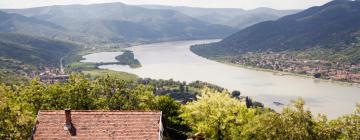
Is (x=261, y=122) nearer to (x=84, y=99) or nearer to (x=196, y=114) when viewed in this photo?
(x=196, y=114)

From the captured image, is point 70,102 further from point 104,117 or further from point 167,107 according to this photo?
point 104,117

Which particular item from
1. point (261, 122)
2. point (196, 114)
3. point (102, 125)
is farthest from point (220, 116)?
point (102, 125)

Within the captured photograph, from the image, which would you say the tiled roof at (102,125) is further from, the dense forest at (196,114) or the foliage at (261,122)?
the foliage at (261,122)

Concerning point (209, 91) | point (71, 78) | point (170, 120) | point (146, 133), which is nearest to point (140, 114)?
point (146, 133)

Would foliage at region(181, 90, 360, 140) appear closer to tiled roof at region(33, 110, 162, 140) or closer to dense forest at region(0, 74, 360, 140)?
dense forest at region(0, 74, 360, 140)

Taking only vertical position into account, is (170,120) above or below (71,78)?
below
